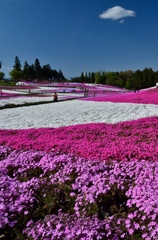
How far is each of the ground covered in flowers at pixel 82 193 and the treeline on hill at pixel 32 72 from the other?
4535 inches

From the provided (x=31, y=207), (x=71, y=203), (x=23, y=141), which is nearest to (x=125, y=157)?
(x=71, y=203)

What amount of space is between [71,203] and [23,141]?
18.7 ft

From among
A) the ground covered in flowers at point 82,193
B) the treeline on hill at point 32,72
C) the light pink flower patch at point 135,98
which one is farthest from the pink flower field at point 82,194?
the treeline on hill at point 32,72

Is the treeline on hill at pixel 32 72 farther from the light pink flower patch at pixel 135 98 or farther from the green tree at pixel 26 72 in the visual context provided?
the light pink flower patch at pixel 135 98

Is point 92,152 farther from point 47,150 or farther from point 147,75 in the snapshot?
point 147,75

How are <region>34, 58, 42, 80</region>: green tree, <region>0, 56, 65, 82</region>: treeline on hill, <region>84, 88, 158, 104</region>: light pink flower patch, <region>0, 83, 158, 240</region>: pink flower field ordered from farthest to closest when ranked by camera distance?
<region>34, 58, 42, 80</region>: green tree → <region>0, 56, 65, 82</region>: treeline on hill → <region>84, 88, 158, 104</region>: light pink flower patch → <region>0, 83, 158, 240</region>: pink flower field

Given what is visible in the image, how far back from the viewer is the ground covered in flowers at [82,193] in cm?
426

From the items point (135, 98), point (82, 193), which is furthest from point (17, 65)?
point (82, 193)

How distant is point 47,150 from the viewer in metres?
9.27

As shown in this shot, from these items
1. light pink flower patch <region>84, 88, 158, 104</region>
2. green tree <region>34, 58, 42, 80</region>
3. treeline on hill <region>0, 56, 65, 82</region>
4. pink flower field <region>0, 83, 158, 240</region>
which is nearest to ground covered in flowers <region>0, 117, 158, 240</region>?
pink flower field <region>0, 83, 158, 240</region>

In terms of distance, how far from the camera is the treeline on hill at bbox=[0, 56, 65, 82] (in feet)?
396

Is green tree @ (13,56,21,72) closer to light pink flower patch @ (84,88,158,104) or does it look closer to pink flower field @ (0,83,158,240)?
light pink flower patch @ (84,88,158,104)

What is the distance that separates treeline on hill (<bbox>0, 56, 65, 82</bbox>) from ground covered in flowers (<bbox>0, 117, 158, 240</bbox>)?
115 metres

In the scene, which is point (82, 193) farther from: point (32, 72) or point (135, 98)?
point (32, 72)
